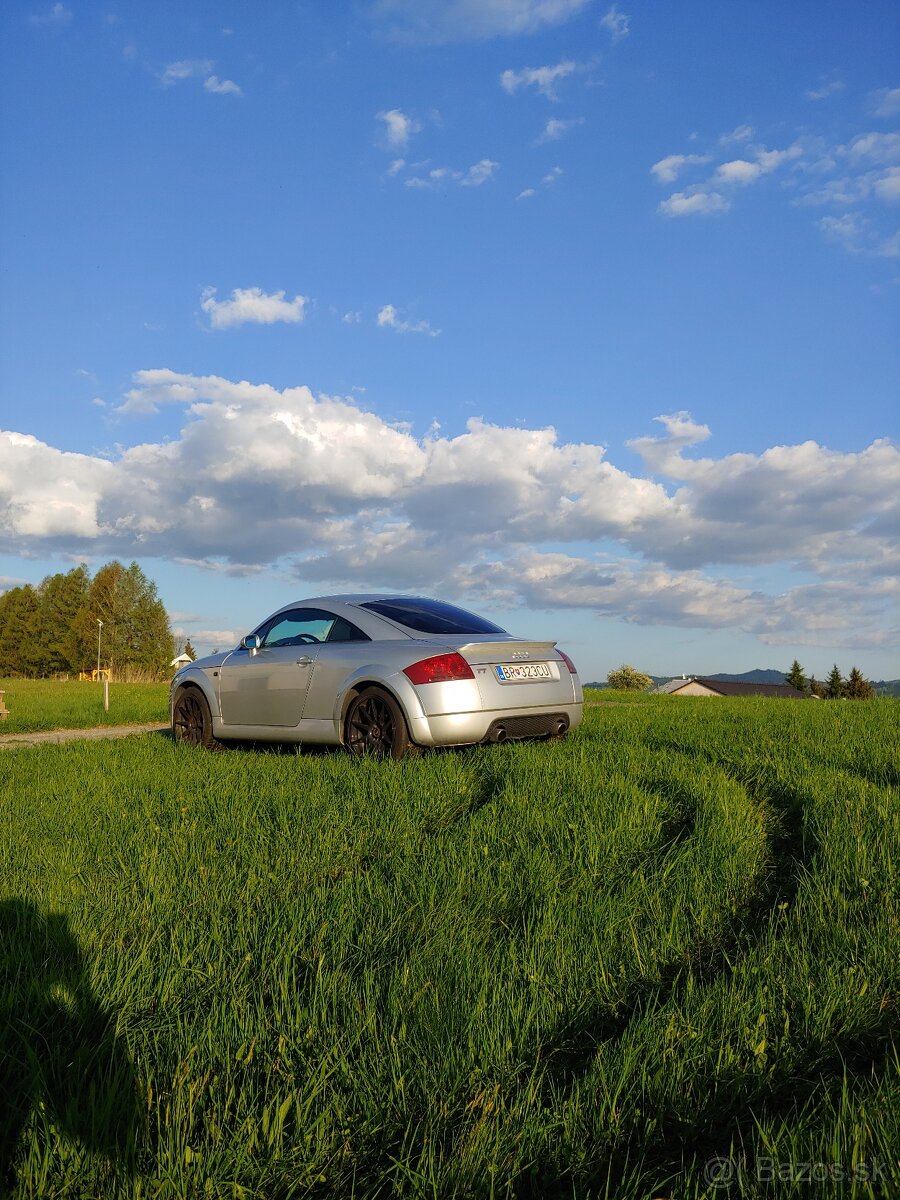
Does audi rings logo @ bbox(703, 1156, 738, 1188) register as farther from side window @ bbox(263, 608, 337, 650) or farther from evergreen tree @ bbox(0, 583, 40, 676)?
evergreen tree @ bbox(0, 583, 40, 676)

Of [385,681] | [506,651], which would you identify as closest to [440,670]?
[385,681]

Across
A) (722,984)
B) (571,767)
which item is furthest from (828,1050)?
(571,767)

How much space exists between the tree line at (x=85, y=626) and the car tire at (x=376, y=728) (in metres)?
A: 86.6

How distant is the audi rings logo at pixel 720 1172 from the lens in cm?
186

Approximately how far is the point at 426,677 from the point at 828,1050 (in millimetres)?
5131

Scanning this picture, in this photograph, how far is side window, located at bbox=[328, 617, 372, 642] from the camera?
833 cm

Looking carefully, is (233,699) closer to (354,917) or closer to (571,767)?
(571,767)

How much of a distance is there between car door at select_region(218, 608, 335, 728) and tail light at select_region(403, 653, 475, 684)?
1593mm

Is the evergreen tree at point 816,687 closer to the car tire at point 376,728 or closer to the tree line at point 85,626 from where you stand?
the tree line at point 85,626

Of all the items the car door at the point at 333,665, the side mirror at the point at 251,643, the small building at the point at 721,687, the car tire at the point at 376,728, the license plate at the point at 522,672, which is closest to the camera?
the car tire at the point at 376,728

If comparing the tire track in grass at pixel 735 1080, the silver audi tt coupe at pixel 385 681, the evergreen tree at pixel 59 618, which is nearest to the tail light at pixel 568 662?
the silver audi tt coupe at pixel 385 681

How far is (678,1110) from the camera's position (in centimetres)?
215

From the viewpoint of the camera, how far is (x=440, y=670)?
24.3 ft

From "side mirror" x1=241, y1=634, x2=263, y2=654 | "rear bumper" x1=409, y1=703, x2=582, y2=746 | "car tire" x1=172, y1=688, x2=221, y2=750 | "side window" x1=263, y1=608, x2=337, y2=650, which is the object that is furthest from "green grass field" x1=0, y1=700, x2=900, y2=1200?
"car tire" x1=172, y1=688, x2=221, y2=750
